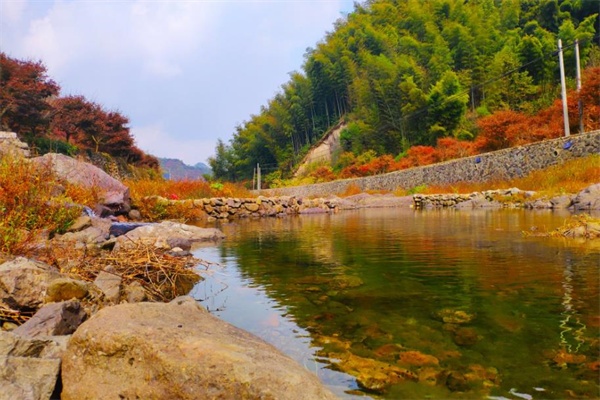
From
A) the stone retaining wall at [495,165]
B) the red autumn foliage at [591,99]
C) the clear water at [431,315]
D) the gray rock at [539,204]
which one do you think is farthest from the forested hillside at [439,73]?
the clear water at [431,315]

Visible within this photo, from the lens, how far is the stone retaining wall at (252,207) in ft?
49.2

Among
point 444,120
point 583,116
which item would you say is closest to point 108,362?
point 583,116

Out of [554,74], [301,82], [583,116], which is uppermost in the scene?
[301,82]

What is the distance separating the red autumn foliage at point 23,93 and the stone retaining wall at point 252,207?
787cm

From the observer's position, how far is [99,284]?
2984 mm

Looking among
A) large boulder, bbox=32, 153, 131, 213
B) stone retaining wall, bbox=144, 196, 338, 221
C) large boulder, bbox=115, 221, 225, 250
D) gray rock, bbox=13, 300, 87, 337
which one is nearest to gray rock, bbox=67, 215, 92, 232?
large boulder, bbox=115, 221, 225, 250

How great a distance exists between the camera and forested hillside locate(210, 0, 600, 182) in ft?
92.4

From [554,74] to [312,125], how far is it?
2617 centimetres

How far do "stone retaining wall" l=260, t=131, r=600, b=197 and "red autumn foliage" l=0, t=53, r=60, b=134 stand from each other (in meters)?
18.5

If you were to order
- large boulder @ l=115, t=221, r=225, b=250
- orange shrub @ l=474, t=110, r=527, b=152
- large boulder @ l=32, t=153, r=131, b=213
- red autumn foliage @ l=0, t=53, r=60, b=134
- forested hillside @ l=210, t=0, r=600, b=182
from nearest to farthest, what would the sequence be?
1. large boulder @ l=115, t=221, r=225, b=250
2. large boulder @ l=32, t=153, r=131, b=213
3. red autumn foliage @ l=0, t=53, r=60, b=134
4. orange shrub @ l=474, t=110, r=527, b=152
5. forested hillside @ l=210, t=0, r=600, b=182

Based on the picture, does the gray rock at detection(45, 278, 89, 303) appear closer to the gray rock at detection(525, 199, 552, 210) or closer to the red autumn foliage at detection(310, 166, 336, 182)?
the gray rock at detection(525, 199, 552, 210)

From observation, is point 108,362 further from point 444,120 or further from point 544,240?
point 444,120

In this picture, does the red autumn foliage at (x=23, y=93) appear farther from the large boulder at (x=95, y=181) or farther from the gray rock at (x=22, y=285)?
the gray rock at (x=22, y=285)

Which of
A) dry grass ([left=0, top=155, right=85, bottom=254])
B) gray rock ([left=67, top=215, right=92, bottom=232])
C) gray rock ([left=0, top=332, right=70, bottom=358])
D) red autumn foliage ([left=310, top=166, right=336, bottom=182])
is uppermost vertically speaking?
red autumn foliage ([left=310, top=166, right=336, bottom=182])
